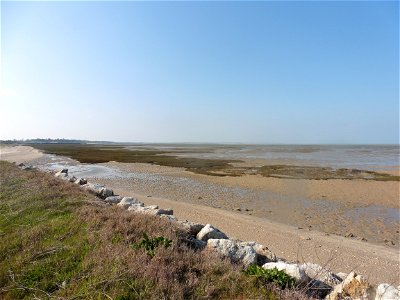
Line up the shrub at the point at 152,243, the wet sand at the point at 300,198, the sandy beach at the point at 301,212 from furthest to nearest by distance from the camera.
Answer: the wet sand at the point at 300,198
the sandy beach at the point at 301,212
the shrub at the point at 152,243

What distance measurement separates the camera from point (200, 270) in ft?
18.2

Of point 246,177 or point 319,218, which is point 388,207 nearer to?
point 319,218

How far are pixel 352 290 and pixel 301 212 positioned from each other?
11863 mm

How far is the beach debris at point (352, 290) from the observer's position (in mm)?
5188

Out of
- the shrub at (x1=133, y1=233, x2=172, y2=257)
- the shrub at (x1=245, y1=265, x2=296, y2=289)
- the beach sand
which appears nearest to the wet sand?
the shrub at (x1=245, y1=265, x2=296, y2=289)

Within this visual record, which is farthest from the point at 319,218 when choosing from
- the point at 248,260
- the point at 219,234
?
the point at 248,260

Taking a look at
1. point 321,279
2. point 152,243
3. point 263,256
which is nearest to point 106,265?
point 152,243

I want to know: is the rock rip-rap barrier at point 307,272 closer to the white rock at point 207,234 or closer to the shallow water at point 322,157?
the white rock at point 207,234

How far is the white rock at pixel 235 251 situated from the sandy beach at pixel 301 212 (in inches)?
46.7

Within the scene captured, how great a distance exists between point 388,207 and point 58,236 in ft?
64.4

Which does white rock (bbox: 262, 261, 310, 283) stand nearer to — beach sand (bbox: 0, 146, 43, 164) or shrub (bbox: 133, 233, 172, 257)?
shrub (bbox: 133, 233, 172, 257)

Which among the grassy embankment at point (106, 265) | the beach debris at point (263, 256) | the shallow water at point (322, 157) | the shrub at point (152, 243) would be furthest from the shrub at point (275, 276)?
the shallow water at point (322, 157)

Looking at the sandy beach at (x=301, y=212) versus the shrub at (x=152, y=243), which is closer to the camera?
the shrub at (x=152, y=243)

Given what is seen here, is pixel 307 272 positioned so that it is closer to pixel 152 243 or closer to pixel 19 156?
pixel 152 243
